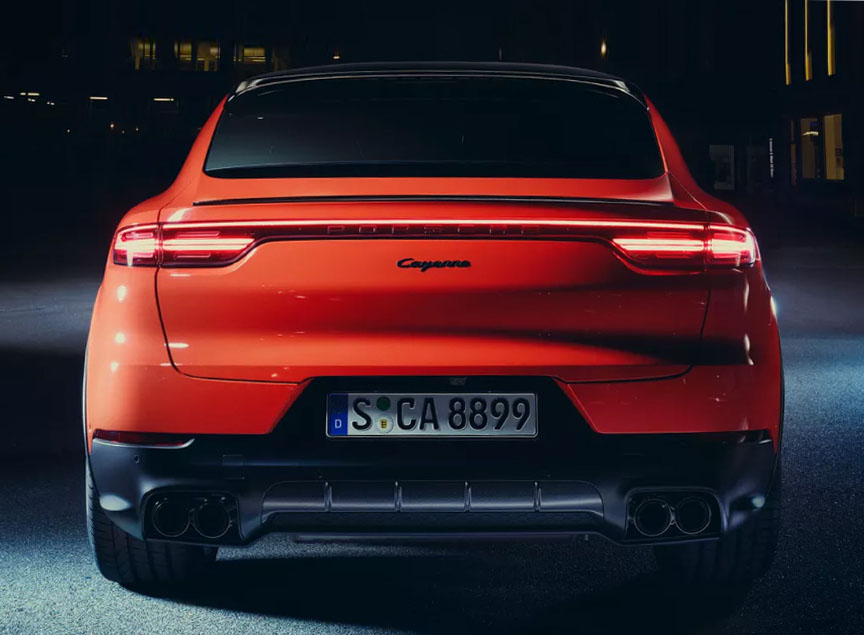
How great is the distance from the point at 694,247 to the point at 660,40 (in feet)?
216

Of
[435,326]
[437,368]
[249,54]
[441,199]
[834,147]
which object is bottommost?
[834,147]

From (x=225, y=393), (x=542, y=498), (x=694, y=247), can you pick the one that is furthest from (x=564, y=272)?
(x=225, y=393)

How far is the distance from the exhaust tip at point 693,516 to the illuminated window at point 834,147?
140 feet

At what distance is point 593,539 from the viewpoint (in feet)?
15.7

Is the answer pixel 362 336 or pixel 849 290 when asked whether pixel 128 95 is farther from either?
pixel 362 336

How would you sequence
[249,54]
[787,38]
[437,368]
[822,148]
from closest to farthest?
[437,368] < [822,148] < [787,38] < [249,54]

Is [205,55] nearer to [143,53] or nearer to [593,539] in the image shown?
[143,53]

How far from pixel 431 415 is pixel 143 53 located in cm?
8380

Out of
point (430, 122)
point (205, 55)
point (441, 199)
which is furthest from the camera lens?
point (205, 55)

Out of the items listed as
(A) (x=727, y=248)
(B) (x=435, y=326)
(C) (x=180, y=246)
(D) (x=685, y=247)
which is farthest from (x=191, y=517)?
(A) (x=727, y=248)

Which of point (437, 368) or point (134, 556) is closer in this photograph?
point (437, 368)

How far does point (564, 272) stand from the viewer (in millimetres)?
3396

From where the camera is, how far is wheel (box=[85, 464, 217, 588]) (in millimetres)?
3932

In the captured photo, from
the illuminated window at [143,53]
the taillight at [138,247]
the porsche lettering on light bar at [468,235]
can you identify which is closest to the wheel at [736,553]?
the porsche lettering on light bar at [468,235]
